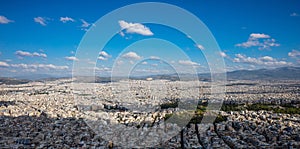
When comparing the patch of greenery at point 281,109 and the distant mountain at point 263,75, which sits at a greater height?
the distant mountain at point 263,75

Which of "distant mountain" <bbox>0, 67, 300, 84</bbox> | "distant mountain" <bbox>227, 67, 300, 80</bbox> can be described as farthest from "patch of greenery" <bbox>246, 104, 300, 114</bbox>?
"distant mountain" <bbox>227, 67, 300, 80</bbox>

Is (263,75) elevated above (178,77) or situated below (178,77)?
above

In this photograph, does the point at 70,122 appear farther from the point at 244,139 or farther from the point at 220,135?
the point at 244,139

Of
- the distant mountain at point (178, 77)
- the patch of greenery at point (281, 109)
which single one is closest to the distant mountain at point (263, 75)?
the distant mountain at point (178, 77)

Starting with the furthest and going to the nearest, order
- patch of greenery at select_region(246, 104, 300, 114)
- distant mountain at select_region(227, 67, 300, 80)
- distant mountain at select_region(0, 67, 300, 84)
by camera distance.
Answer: distant mountain at select_region(227, 67, 300, 80) → distant mountain at select_region(0, 67, 300, 84) → patch of greenery at select_region(246, 104, 300, 114)

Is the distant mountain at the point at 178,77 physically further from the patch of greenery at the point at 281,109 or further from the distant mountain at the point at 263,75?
the patch of greenery at the point at 281,109

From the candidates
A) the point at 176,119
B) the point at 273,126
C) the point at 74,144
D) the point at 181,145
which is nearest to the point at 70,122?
the point at 74,144

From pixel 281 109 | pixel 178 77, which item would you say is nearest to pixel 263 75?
pixel 178 77

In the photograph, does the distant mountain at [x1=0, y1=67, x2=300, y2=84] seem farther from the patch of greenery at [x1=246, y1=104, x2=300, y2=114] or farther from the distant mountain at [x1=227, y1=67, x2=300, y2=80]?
the patch of greenery at [x1=246, y1=104, x2=300, y2=114]

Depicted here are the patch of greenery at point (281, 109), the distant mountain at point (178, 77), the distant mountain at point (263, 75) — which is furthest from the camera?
the distant mountain at point (263, 75)

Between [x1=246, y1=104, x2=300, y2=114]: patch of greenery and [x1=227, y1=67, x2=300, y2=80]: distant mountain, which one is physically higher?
[x1=227, y1=67, x2=300, y2=80]: distant mountain

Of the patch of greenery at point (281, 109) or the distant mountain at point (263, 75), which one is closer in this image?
the patch of greenery at point (281, 109)

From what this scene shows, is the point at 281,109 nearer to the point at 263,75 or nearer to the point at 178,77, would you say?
the point at 178,77
